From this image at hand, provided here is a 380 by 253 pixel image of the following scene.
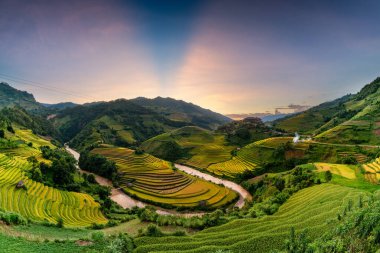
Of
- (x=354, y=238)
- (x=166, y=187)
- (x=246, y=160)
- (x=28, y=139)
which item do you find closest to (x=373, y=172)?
(x=354, y=238)

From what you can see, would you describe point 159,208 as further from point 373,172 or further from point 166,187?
point 373,172

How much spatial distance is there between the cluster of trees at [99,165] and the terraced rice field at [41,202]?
1862 centimetres

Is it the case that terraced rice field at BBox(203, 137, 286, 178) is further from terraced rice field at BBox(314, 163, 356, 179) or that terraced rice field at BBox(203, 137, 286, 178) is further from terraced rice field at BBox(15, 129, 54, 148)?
terraced rice field at BBox(15, 129, 54, 148)

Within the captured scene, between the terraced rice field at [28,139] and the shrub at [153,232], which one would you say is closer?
the shrub at [153,232]

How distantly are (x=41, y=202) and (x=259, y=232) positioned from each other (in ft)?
79.7

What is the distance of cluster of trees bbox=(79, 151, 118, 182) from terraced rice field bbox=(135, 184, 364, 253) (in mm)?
Answer: 37308

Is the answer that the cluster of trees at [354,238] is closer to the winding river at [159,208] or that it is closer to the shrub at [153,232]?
the shrub at [153,232]

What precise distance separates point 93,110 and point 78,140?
2184 inches

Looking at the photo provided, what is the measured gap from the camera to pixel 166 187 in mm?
46594

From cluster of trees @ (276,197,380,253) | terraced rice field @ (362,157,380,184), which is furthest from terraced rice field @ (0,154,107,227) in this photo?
terraced rice field @ (362,157,380,184)

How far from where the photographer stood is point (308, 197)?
27.1 metres

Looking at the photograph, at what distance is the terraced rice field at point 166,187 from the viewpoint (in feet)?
133

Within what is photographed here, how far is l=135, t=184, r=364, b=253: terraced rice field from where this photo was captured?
16.5 m

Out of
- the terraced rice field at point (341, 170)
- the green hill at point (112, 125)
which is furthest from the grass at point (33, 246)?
the green hill at point (112, 125)
